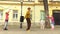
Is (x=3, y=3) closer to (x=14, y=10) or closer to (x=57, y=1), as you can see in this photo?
(x=14, y=10)

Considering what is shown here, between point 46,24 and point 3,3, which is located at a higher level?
point 3,3

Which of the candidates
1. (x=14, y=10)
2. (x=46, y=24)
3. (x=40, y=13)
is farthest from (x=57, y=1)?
(x=46, y=24)

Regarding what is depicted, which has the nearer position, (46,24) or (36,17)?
(46,24)

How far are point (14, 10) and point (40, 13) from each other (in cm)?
503

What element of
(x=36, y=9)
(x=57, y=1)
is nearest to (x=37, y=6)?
(x=36, y=9)

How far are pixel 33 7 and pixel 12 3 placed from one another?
4.01 metres

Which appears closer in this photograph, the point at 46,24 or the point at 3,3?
the point at 46,24

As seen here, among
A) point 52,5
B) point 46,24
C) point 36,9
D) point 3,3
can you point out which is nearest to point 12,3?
point 3,3

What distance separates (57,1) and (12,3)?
8.41 meters

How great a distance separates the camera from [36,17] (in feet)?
145

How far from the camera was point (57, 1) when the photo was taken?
43469 mm

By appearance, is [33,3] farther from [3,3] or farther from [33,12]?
[3,3]

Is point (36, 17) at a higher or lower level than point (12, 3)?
lower

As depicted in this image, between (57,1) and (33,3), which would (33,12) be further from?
Result: (57,1)
